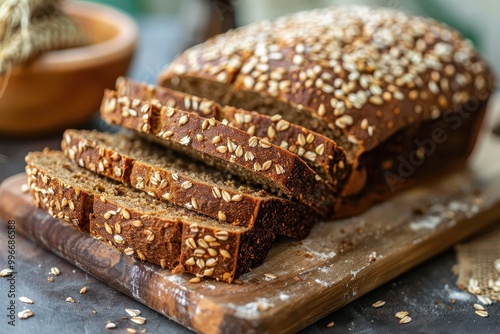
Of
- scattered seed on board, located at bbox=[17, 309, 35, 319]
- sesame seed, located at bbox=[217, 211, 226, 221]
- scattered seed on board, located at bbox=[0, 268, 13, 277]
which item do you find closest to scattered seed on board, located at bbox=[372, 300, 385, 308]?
sesame seed, located at bbox=[217, 211, 226, 221]

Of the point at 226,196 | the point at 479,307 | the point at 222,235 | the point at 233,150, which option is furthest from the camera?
the point at 479,307

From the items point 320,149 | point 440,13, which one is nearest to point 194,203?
point 320,149

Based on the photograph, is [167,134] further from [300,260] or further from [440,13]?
[440,13]

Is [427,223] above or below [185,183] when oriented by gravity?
below

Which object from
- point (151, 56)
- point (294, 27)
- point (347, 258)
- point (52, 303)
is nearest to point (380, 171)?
point (347, 258)

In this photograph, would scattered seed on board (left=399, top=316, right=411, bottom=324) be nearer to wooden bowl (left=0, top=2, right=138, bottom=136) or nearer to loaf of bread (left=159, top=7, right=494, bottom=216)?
loaf of bread (left=159, top=7, right=494, bottom=216)
